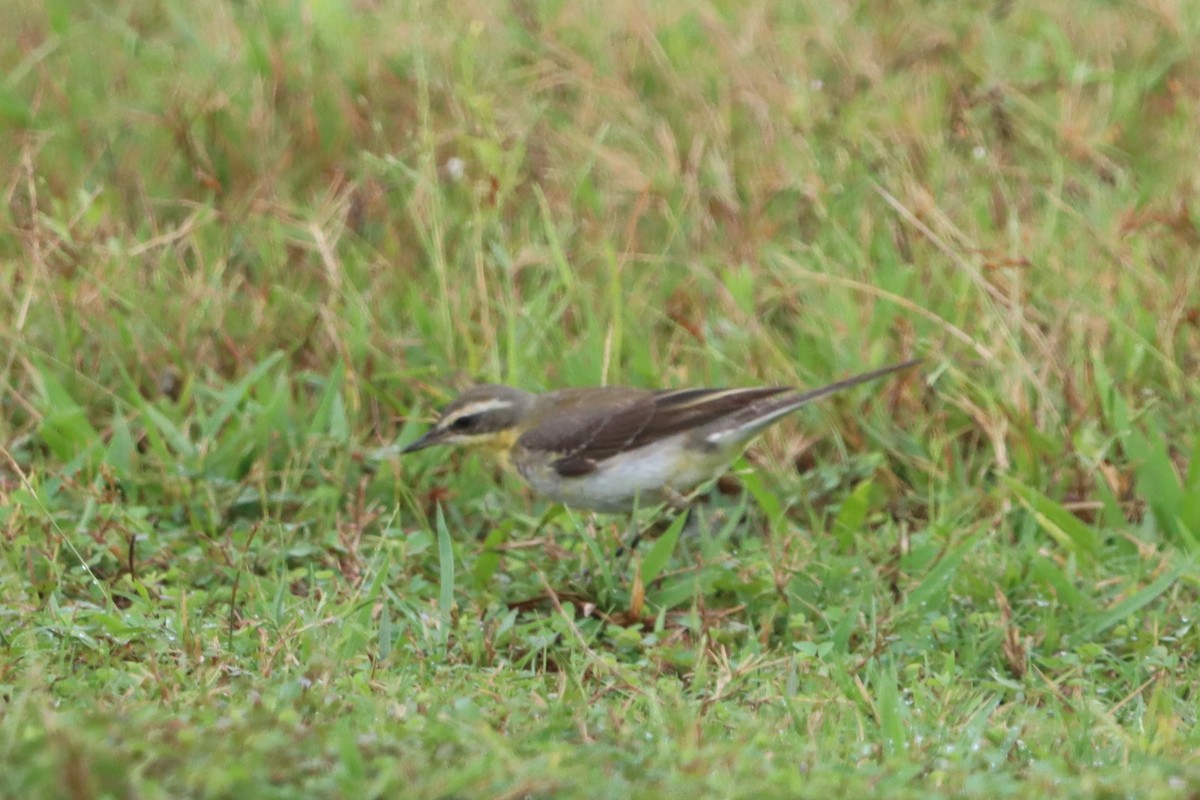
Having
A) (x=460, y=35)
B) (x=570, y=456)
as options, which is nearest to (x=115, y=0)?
(x=460, y=35)

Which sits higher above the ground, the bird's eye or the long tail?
the long tail

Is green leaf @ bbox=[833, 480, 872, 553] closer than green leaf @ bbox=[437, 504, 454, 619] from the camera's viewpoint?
No

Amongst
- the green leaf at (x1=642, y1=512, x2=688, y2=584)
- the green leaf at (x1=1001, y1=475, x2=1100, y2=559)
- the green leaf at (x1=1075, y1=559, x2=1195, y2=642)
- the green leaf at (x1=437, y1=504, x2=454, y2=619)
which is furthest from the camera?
the green leaf at (x1=1001, y1=475, x2=1100, y2=559)

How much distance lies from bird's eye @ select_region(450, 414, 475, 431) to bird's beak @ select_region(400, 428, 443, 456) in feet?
0.19

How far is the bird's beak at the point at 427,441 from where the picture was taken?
718 centimetres

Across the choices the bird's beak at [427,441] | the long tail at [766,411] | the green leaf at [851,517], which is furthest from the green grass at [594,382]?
the long tail at [766,411]

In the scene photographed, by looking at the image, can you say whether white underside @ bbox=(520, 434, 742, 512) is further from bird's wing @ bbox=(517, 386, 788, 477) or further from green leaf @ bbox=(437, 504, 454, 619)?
green leaf @ bbox=(437, 504, 454, 619)

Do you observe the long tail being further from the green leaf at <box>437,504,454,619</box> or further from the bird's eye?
the green leaf at <box>437,504,454,619</box>

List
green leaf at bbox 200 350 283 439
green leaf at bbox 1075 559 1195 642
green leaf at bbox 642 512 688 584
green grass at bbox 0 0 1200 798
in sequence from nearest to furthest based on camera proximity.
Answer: green grass at bbox 0 0 1200 798 → green leaf at bbox 1075 559 1195 642 → green leaf at bbox 642 512 688 584 → green leaf at bbox 200 350 283 439

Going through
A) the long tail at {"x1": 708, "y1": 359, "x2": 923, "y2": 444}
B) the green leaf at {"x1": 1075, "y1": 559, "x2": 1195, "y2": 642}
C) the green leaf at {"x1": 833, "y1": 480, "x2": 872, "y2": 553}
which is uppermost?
the long tail at {"x1": 708, "y1": 359, "x2": 923, "y2": 444}

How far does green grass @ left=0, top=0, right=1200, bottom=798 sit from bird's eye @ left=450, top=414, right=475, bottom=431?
0.29 meters

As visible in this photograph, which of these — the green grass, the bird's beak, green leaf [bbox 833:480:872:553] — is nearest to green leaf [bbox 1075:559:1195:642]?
the green grass

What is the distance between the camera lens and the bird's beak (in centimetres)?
718

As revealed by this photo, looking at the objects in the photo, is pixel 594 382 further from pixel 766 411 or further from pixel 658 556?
pixel 658 556
